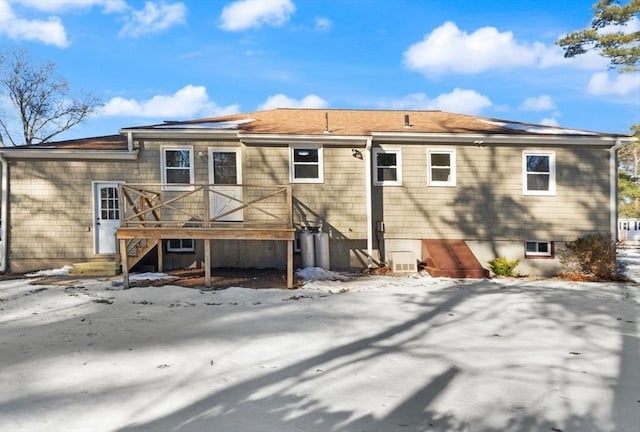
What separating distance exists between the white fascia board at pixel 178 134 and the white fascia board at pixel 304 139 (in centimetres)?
53

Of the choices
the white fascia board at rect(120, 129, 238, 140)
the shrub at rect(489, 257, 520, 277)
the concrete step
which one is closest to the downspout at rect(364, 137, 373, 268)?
the shrub at rect(489, 257, 520, 277)

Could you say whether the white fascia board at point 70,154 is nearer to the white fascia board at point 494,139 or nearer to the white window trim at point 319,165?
the white window trim at point 319,165

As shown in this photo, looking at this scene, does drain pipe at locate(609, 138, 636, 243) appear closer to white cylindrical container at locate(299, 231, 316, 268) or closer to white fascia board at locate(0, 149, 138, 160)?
white cylindrical container at locate(299, 231, 316, 268)

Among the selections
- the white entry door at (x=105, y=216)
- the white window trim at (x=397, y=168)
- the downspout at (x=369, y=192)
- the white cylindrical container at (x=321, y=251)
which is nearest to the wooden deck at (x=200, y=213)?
the white entry door at (x=105, y=216)

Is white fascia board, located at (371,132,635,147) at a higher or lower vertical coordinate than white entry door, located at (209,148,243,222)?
higher

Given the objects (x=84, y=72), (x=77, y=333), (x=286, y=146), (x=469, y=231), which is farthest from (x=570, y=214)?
(x=84, y=72)

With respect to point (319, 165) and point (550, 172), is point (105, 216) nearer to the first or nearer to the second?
point (319, 165)

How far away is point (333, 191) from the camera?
10992 millimetres

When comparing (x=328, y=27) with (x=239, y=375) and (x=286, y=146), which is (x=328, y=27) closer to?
(x=286, y=146)

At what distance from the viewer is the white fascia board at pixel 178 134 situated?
10.6 m

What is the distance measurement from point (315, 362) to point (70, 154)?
967 cm

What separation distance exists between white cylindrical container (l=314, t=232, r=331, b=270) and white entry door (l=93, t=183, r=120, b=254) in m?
5.51

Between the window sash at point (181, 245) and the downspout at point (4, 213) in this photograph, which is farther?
the window sash at point (181, 245)

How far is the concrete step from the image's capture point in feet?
32.0
